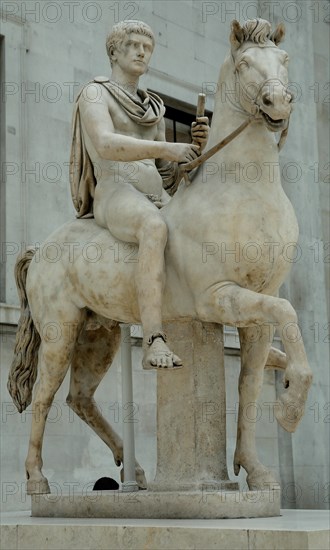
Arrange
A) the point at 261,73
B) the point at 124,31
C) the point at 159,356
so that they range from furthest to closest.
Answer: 1. the point at 124,31
2. the point at 261,73
3. the point at 159,356

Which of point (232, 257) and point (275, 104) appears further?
point (232, 257)

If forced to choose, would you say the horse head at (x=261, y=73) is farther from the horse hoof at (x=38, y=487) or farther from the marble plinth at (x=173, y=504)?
the horse hoof at (x=38, y=487)

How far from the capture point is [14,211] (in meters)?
11.9

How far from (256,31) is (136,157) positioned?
1161mm

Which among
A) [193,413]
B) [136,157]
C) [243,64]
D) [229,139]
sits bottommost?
[193,413]

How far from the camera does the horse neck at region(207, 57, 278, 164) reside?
6.71 meters

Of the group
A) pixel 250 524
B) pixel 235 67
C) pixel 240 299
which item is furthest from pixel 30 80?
pixel 250 524

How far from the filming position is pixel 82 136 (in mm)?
7434

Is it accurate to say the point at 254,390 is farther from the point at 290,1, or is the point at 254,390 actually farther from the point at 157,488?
the point at 290,1

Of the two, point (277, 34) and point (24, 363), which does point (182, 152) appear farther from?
point (24, 363)

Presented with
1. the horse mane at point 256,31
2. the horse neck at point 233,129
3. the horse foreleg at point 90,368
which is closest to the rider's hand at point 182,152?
the horse neck at point 233,129

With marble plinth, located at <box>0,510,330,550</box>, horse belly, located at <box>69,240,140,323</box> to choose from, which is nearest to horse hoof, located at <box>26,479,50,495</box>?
marble plinth, located at <box>0,510,330,550</box>

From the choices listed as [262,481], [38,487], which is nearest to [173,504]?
[262,481]

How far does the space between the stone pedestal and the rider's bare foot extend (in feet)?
1.29
